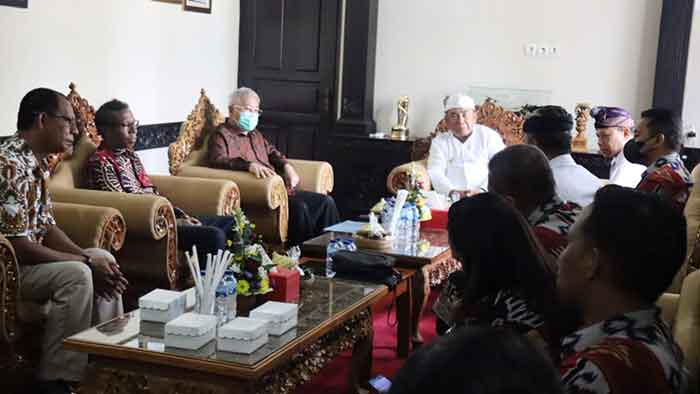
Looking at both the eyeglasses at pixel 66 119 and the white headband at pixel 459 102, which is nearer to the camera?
the eyeglasses at pixel 66 119

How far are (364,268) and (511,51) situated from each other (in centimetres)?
357

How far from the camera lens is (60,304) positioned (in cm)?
329

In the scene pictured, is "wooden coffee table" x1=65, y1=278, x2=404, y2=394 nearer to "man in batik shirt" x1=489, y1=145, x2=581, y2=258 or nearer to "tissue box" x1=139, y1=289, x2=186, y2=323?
"tissue box" x1=139, y1=289, x2=186, y2=323

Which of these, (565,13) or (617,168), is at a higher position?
(565,13)

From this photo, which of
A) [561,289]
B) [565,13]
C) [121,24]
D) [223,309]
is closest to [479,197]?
[561,289]

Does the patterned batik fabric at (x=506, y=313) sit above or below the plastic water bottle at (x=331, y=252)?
above

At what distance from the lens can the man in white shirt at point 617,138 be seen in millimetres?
4785

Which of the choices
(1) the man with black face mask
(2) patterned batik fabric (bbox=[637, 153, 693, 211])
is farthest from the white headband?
(2) patterned batik fabric (bbox=[637, 153, 693, 211])

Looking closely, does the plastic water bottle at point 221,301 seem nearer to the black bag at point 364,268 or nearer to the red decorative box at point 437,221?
the black bag at point 364,268

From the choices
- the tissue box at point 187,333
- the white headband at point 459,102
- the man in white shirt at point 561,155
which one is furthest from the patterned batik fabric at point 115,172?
the white headband at point 459,102

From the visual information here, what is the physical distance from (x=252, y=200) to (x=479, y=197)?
3196mm

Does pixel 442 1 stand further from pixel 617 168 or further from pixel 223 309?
pixel 223 309

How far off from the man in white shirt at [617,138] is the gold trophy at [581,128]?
1251 mm

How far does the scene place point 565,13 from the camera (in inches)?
256
